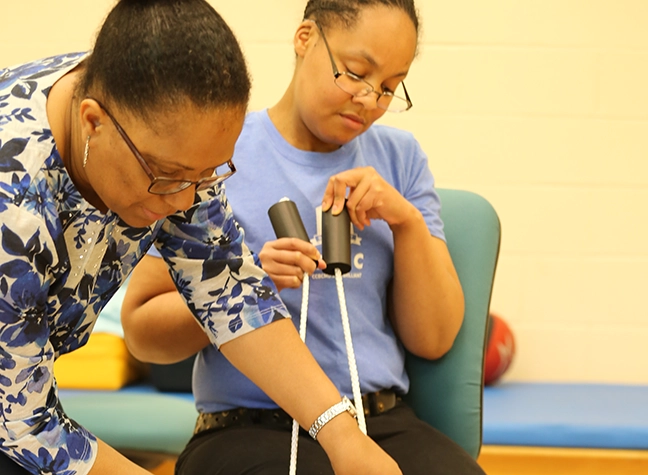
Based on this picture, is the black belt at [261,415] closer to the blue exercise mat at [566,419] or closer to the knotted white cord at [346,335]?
the knotted white cord at [346,335]

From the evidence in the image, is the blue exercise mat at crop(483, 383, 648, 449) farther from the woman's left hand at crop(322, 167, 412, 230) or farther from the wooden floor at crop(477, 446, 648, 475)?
the woman's left hand at crop(322, 167, 412, 230)

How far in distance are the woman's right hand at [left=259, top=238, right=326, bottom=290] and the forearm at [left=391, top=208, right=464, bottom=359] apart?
157 mm

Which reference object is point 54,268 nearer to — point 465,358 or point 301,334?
point 301,334

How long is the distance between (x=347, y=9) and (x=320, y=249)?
0.37m

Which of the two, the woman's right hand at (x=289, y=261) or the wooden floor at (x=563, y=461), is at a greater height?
the woman's right hand at (x=289, y=261)

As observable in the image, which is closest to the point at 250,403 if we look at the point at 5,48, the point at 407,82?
the point at 407,82

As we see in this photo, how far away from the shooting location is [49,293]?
0.83 metres

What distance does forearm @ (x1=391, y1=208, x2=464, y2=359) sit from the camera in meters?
1.17

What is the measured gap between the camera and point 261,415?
3.67 ft

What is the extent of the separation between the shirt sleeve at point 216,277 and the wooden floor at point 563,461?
1081 millimetres

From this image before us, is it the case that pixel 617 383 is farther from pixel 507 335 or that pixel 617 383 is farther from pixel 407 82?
pixel 407 82

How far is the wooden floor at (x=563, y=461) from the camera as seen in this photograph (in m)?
1.87

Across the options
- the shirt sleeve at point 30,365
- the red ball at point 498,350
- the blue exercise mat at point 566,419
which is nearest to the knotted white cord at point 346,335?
the shirt sleeve at point 30,365

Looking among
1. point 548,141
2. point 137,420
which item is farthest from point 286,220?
point 548,141
